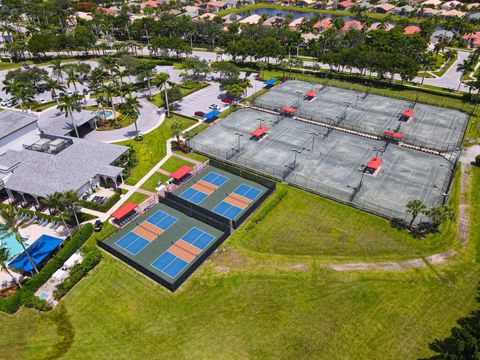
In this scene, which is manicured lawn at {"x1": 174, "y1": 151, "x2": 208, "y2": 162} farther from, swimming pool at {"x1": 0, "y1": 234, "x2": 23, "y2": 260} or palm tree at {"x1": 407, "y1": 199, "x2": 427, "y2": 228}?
palm tree at {"x1": 407, "y1": 199, "x2": 427, "y2": 228}

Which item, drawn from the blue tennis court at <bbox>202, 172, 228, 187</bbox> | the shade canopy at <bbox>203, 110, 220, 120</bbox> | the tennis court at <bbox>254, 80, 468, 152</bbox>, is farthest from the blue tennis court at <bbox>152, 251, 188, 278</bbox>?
the tennis court at <bbox>254, 80, 468, 152</bbox>

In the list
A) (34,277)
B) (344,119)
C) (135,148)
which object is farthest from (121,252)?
(344,119)

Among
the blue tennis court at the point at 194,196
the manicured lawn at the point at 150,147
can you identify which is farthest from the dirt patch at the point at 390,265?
the manicured lawn at the point at 150,147

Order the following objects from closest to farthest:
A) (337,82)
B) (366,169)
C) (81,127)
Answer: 1. (366,169)
2. (81,127)
3. (337,82)

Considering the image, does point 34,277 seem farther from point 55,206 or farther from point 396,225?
point 396,225

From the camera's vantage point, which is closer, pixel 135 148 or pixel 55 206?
pixel 55 206

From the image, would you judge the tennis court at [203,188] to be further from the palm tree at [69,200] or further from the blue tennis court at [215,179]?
the palm tree at [69,200]

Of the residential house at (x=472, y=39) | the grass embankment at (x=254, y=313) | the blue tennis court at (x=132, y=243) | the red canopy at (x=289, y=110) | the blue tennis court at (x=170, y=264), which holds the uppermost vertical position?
the residential house at (x=472, y=39)
